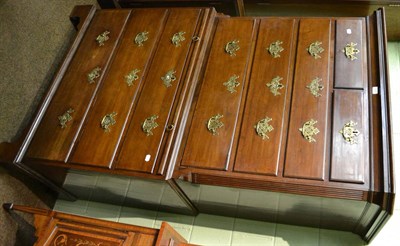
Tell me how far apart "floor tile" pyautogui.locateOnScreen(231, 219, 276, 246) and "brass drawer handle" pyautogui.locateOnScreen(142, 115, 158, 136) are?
2.57 ft

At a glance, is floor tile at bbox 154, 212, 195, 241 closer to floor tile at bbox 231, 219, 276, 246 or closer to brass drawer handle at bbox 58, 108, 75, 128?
floor tile at bbox 231, 219, 276, 246

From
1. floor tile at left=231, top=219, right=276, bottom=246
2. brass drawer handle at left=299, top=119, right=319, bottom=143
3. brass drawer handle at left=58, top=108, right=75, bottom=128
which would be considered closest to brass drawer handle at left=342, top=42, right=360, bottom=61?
brass drawer handle at left=299, top=119, right=319, bottom=143

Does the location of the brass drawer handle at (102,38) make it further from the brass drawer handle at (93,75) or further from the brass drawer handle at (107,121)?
the brass drawer handle at (107,121)

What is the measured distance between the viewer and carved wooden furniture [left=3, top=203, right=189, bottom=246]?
188 cm

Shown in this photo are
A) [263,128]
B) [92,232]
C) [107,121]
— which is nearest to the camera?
[92,232]

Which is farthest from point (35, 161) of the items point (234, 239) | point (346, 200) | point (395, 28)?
point (395, 28)

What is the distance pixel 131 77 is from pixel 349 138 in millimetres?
1314

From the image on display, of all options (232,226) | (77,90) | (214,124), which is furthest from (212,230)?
(77,90)

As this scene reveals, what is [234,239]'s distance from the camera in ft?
7.87

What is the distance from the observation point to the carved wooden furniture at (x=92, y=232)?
188 cm

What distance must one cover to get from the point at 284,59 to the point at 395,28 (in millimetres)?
1018

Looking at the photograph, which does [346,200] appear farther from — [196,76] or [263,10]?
[263,10]

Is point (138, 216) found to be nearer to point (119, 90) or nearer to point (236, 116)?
point (119, 90)

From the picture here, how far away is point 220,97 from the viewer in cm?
228
